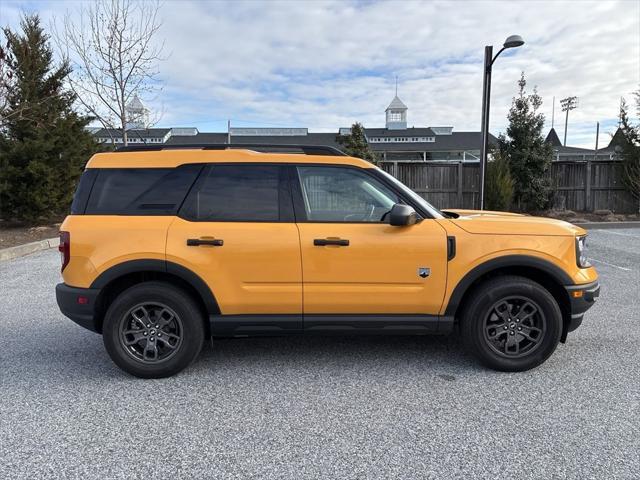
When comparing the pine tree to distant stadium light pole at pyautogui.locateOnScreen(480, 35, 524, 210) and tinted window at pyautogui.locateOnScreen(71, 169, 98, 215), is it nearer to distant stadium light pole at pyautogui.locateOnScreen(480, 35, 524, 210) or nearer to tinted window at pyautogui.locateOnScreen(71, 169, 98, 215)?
distant stadium light pole at pyautogui.locateOnScreen(480, 35, 524, 210)

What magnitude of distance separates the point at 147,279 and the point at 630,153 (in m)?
17.6

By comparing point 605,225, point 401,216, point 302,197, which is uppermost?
point 302,197

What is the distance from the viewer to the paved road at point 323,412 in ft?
8.63

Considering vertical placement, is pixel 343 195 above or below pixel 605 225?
above

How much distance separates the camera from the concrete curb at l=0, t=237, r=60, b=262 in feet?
31.9

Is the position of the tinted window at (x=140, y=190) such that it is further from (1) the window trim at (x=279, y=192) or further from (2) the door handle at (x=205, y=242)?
(2) the door handle at (x=205, y=242)

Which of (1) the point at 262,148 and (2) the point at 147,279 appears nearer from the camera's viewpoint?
(2) the point at 147,279

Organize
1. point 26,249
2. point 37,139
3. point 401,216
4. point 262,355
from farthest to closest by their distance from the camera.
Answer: point 37,139
point 26,249
point 262,355
point 401,216

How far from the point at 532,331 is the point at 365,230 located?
1630 mm

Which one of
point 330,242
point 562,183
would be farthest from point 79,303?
point 562,183

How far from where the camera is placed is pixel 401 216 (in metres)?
3.62

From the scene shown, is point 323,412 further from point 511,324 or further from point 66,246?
point 66,246

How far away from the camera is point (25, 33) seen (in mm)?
13430

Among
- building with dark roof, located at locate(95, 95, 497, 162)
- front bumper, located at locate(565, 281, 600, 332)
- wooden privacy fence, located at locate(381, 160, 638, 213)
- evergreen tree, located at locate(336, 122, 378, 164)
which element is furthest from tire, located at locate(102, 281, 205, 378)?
building with dark roof, located at locate(95, 95, 497, 162)
